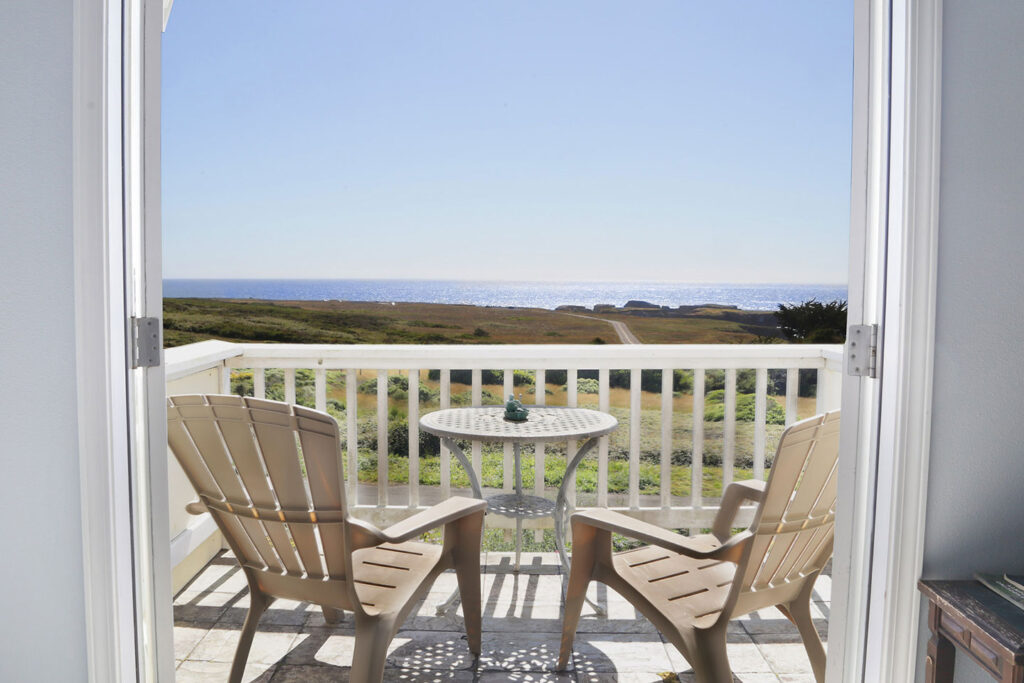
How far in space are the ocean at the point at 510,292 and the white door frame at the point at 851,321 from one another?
7567 millimetres

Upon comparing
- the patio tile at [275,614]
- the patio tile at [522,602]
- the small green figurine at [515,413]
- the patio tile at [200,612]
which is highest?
the small green figurine at [515,413]

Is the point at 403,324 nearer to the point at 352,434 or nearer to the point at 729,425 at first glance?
the point at 352,434

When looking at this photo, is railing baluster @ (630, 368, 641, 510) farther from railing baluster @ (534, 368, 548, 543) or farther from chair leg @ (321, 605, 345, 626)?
chair leg @ (321, 605, 345, 626)

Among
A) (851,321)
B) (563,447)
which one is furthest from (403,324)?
(851,321)

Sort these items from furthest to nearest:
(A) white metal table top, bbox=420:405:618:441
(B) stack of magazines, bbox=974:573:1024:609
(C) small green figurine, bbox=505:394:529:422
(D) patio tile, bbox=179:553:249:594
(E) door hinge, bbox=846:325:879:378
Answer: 1. (C) small green figurine, bbox=505:394:529:422
2. (D) patio tile, bbox=179:553:249:594
3. (A) white metal table top, bbox=420:405:618:441
4. (E) door hinge, bbox=846:325:879:378
5. (B) stack of magazines, bbox=974:573:1024:609

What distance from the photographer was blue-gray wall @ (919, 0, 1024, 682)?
3.85 feet

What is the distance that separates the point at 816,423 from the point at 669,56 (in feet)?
23.8

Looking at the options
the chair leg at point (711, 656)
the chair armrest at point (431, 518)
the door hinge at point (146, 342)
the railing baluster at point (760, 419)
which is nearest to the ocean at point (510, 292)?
the railing baluster at point (760, 419)

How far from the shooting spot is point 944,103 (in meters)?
1.17

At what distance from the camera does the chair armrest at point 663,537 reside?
1748 millimetres

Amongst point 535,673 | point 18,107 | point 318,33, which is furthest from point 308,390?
point 18,107

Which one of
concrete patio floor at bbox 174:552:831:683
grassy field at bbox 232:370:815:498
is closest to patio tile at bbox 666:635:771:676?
concrete patio floor at bbox 174:552:831:683

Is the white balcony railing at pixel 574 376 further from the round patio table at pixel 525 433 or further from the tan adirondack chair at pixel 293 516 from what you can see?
the tan adirondack chair at pixel 293 516

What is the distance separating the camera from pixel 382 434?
10.5 feet
